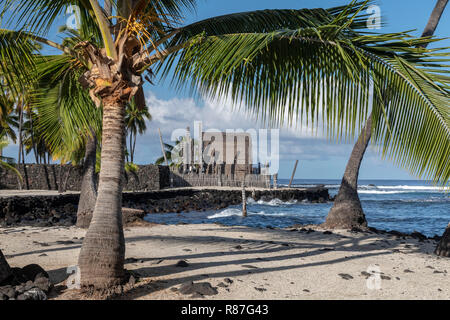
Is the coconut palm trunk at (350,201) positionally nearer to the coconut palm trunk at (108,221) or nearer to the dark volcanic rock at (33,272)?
the coconut palm trunk at (108,221)

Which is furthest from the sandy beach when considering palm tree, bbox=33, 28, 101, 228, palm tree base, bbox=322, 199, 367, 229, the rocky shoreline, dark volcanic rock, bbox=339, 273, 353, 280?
the rocky shoreline

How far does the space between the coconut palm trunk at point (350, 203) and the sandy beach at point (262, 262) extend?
0.93 meters

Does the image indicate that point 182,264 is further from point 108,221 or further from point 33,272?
point 33,272

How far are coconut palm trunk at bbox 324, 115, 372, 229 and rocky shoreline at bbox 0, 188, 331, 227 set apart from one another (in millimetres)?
7955

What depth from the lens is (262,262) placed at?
7.12 meters

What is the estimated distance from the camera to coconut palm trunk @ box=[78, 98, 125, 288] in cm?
498

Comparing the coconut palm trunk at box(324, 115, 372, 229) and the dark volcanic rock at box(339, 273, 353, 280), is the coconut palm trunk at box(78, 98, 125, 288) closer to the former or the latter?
the dark volcanic rock at box(339, 273, 353, 280)

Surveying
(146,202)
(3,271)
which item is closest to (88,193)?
(3,271)

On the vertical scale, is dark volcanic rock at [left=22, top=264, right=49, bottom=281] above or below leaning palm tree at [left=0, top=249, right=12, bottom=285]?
below

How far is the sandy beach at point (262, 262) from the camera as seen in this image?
5.54 metres

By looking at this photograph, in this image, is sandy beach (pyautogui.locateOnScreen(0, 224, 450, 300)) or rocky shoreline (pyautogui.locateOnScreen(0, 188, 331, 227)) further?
rocky shoreline (pyautogui.locateOnScreen(0, 188, 331, 227))

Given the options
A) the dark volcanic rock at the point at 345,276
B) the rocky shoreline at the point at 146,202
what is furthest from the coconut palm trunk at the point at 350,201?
the rocky shoreline at the point at 146,202

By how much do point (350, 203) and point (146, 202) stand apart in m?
16.7
